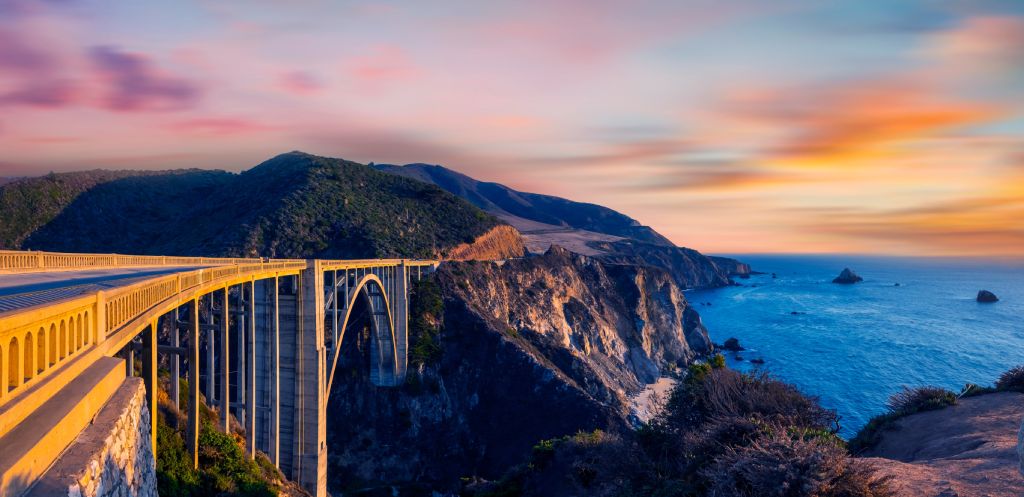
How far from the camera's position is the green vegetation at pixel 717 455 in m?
11.6

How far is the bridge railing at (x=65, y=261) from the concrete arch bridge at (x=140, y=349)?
5 cm

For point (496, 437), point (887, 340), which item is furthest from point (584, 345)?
point (887, 340)

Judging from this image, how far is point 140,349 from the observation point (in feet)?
39.9

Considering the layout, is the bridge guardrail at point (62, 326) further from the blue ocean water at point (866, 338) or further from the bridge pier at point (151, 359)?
the blue ocean water at point (866, 338)

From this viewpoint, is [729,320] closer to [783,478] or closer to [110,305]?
[783,478]

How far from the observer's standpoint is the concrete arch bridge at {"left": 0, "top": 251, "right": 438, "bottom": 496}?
493cm

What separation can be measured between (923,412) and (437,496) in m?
32.4

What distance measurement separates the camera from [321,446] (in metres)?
29.8

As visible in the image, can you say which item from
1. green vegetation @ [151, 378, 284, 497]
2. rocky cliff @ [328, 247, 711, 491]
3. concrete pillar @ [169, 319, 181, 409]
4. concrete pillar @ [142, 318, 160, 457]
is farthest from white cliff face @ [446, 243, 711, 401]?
concrete pillar @ [142, 318, 160, 457]

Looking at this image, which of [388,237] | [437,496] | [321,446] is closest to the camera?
[321,446]

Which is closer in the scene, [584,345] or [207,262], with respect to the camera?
[207,262]

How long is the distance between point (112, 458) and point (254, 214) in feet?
229

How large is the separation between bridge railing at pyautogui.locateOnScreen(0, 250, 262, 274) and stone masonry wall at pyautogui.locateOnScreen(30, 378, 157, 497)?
35.1 feet

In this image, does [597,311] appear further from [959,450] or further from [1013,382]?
[959,450]
